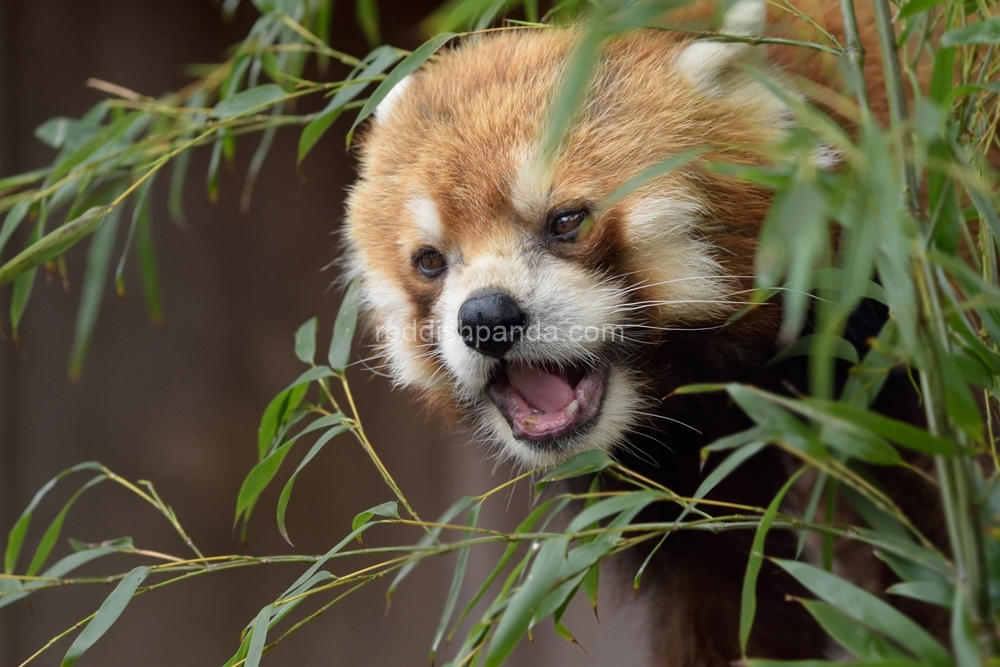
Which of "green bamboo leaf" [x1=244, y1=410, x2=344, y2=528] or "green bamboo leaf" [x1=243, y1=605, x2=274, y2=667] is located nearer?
"green bamboo leaf" [x1=243, y1=605, x2=274, y2=667]

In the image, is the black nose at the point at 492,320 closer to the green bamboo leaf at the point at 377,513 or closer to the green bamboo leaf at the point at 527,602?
the green bamboo leaf at the point at 377,513

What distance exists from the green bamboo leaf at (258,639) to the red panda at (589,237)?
1.79 feet

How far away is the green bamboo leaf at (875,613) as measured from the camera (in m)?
0.89

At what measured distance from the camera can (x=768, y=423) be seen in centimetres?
91

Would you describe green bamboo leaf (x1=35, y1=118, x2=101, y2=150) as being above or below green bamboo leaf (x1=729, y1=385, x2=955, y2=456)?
above

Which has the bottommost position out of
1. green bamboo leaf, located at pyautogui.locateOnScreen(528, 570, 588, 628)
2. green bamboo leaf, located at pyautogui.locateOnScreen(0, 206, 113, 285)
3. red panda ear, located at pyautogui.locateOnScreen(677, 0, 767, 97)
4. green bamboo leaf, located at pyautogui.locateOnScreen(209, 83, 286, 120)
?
green bamboo leaf, located at pyautogui.locateOnScreen(528, 570, 588, 628)

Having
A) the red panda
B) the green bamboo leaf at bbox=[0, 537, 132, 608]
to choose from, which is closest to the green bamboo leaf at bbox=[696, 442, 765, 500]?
the red panda

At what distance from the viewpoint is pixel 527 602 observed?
1014 mm

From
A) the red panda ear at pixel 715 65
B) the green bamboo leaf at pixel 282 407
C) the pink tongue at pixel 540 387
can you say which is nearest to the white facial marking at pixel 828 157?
the red panda ear at pixel 715 65

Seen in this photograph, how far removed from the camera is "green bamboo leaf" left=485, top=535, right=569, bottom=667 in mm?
1000

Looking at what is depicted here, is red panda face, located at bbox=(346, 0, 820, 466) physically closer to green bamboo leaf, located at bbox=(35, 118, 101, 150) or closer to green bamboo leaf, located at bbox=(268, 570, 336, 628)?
green bamboo leaf, located at bbox=(268, 570, 336, 628)

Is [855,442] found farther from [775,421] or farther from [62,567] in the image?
[62,567]

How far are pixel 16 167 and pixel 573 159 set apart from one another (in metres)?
2.01

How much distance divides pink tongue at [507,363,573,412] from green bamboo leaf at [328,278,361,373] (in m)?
0.29
